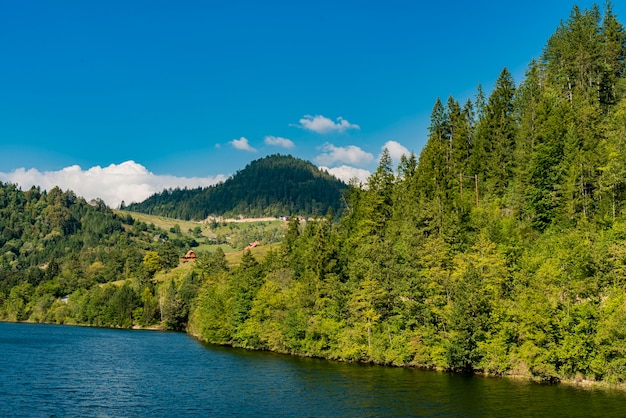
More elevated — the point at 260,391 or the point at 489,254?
the point at 489,254

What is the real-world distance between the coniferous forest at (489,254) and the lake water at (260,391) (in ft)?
17.2

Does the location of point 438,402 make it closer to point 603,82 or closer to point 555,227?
point 555,227

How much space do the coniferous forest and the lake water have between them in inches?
207

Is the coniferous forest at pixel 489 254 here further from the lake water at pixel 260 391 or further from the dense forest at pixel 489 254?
the lake water at pixel 260 391

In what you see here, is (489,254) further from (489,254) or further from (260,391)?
(260,391)

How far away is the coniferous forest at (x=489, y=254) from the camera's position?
6650cm

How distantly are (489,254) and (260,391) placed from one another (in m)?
41.0

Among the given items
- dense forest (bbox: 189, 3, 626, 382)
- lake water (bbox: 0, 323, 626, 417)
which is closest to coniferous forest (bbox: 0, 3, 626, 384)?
dense forest (bbox: 189, 3, 626, 382)

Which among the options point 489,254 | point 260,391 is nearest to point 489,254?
point 489,254

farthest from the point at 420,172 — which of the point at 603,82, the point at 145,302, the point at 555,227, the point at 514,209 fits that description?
the point at 145,302

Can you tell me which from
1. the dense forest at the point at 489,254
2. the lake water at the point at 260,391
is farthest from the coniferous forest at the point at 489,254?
the lake water at the point at 260,391

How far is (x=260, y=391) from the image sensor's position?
202 feet

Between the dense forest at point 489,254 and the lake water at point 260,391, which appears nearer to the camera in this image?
the lake water at point 260,391

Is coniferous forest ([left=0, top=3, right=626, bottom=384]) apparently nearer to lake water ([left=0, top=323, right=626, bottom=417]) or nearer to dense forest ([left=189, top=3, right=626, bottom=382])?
dense forest ([left=189, top=3, right=626, bottom=382])
